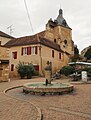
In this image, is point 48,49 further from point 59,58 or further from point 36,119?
point 36,119

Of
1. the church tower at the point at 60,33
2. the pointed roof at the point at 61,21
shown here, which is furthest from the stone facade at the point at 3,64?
the pointed roof at the point at 61,21

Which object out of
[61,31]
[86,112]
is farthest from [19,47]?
[86,112]

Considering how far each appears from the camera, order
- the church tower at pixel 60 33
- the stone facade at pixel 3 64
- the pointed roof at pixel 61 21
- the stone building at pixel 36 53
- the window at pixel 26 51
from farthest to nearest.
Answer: the pointed roof at pixel 61 21, the church tower at pixel 60 33, the window at pixel 26 51, the stone building at pixel 36 53, the stone facade at pixel 3 64

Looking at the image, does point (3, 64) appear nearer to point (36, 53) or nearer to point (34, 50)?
point (36, 53)

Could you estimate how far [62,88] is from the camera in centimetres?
1177

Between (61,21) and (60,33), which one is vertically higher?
(61,21)

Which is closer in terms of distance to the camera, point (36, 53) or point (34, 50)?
point (36, 53)

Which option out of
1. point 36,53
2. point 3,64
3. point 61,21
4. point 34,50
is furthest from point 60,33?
point 3,64

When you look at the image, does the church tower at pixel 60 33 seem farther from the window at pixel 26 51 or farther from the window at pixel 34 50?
the window at pixel 34 50

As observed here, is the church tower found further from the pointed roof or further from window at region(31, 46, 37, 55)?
window at region(31, 46, 37, 55)

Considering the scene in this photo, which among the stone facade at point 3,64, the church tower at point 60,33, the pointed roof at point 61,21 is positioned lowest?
the stone facade at point 3,64

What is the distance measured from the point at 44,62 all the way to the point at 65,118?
963 inches

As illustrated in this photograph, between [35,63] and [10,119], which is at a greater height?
[35,63]

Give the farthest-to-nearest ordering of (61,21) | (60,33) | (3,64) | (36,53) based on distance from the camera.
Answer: (61,21) < (60,33) < (36,53) < (3,64)
